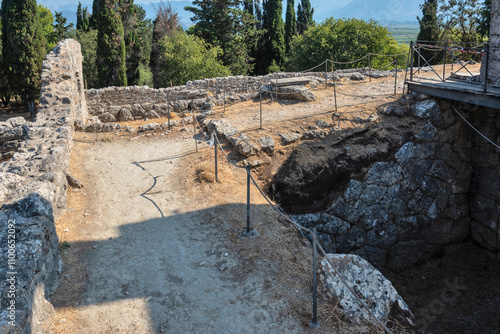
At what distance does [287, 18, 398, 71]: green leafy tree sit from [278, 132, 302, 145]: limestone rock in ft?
43.6

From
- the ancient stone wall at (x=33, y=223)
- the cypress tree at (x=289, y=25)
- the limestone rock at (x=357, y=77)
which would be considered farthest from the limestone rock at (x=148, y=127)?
the cypress tree at (x=289, y=25)

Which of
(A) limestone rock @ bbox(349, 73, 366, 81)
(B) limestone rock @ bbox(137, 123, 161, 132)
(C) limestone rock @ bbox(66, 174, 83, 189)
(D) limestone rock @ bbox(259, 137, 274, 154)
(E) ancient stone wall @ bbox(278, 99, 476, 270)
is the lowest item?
(E) ancient stone wall @ bbox(278, 99, 476, 270)

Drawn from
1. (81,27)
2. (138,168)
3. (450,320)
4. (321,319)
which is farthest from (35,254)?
(81,27)

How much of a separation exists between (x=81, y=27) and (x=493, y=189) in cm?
2924

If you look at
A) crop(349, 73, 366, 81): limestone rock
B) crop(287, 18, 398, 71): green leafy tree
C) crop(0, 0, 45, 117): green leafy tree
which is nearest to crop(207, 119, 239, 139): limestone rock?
crop(349, 73, 366, 81): limestone rock

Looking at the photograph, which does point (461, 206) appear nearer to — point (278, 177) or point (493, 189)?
point (493, 189)

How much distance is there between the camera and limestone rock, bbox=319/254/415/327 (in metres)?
5.32

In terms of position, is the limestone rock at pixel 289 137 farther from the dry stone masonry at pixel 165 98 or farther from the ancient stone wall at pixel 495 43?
the ancient stone wall at pixel 495 43

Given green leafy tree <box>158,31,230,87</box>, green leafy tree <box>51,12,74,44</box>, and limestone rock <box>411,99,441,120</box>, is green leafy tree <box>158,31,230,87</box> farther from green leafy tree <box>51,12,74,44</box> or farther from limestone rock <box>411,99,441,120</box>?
limestone rock <box>411,99,441,120</box>

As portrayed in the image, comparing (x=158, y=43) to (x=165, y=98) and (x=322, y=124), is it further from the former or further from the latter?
(x=322, y=124)

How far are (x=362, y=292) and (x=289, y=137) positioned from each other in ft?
17.8

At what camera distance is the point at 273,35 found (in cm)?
3142

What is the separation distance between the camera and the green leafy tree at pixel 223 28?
26.5 m

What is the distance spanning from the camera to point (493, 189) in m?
10.8
